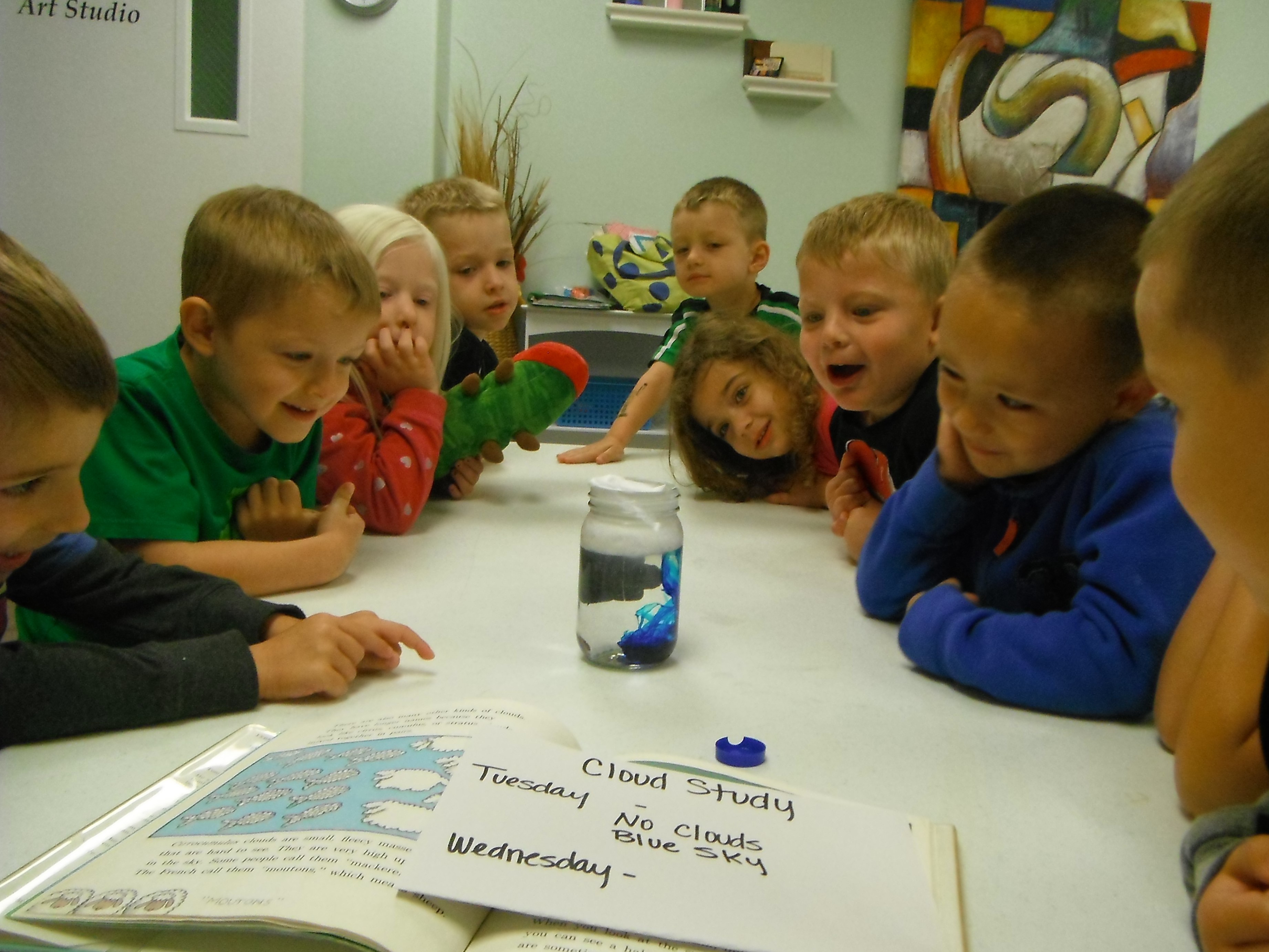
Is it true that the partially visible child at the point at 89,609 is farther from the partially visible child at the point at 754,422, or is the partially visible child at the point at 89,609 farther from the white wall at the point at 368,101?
the white wall at the point at 368,101

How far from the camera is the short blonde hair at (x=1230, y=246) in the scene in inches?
14.3

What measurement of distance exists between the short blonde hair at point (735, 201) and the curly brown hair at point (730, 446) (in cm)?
71

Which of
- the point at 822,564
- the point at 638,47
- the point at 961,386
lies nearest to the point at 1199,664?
the point at 961,386

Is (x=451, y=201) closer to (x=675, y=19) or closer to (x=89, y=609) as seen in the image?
(x=89, y=609)

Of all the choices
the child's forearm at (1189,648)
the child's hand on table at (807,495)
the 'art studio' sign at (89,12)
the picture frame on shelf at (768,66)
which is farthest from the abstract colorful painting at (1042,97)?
the child's forearm at (1189,648)

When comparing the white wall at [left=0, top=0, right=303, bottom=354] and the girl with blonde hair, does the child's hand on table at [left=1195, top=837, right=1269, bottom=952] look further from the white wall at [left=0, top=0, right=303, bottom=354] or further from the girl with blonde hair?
the white wall at [left=0, top=0, right=303, bottom=354]

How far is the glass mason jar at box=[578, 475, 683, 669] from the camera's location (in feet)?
2.32

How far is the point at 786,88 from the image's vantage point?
9.95 ft

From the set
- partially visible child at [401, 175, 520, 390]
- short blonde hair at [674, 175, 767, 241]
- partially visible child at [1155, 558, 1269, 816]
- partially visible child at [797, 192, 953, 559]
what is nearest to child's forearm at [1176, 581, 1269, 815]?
partially visible child at [1155, 558, 1269, 816]

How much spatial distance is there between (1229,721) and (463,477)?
1047 mm

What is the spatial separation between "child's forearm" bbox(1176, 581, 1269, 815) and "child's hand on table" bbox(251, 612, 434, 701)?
0.50 metres

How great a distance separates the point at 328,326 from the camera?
92cm

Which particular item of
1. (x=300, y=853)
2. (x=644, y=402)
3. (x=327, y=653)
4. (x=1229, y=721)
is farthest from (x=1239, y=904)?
(x=644, y=402)

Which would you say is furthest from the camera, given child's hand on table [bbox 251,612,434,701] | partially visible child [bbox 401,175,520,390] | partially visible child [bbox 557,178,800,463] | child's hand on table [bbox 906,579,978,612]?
partially visible child [bbox 557,178,800,463]
